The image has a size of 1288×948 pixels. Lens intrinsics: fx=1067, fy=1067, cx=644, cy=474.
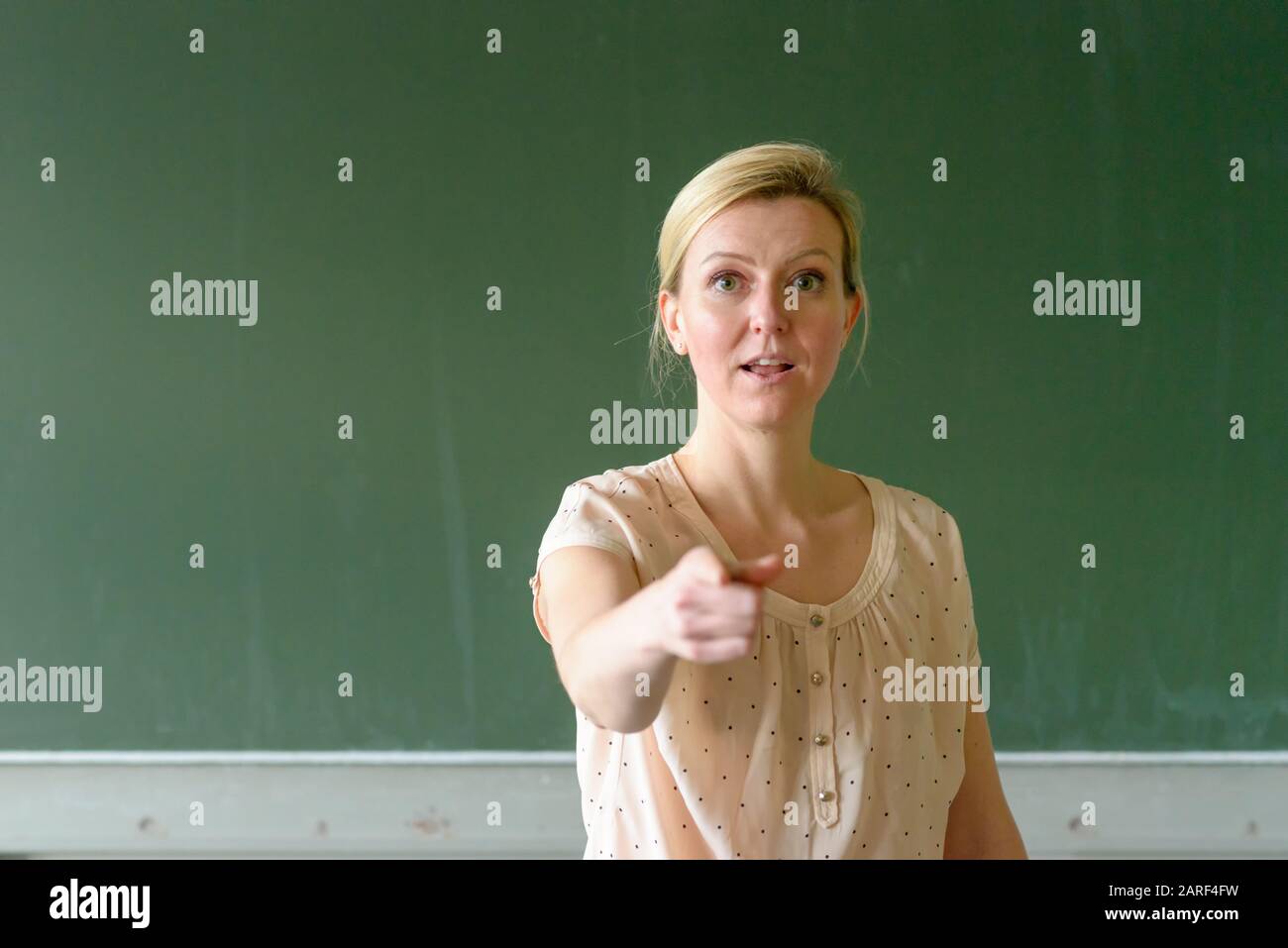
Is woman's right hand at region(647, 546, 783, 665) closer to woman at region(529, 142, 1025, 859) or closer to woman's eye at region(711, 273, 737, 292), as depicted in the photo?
woman at region(529, 142, 1025, 859)

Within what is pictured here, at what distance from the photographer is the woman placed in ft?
2.42

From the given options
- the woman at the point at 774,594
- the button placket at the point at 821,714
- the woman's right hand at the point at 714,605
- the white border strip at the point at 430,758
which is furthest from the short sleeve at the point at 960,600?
the white border strip at the point at 430,758

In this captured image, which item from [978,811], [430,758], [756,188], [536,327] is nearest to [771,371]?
[756,188]

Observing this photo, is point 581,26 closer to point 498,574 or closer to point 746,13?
point 746,13

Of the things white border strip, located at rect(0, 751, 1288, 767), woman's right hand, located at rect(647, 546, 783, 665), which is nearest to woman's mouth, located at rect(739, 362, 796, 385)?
woman's right hand, located at rect(647, 546, 783, 665)

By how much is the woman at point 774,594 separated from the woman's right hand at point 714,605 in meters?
0.17

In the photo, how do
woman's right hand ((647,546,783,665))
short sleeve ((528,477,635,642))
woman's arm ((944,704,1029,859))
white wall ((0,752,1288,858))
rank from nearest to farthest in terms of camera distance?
woman's right hand ((647,546,783,665)) → short sleeve ((528,477,635,642)) → woman's arm ((944,704,1029,859)) → white wall ((0,752,1288,858))

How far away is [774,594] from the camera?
0.78m

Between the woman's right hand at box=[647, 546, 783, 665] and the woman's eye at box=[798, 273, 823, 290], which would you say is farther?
the woman's eye at box=[798, 273, 823, 290]

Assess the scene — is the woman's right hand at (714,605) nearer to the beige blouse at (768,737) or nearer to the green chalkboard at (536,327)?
the beige blouse at (768,737)

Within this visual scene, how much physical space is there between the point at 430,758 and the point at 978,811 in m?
1.90

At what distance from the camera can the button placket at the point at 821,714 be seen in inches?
29.1

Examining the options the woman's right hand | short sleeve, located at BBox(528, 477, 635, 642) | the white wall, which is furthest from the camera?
the white wall

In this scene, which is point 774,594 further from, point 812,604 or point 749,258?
point 749,258
